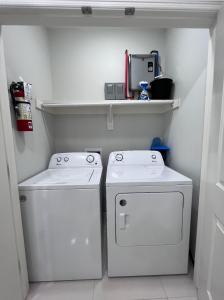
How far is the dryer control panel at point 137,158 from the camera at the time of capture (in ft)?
6.84

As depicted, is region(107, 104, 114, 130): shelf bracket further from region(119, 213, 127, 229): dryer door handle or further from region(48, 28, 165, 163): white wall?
region(119, 213, 127, 229): dryer door handle

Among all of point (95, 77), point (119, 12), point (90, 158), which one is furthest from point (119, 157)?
point (119, 12)

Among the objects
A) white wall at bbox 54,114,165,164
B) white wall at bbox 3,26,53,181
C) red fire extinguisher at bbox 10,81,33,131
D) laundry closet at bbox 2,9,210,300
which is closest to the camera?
red fire extinguisher at bbox 10,81,33,131

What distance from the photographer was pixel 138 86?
87.3 inches

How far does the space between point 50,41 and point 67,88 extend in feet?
2.20

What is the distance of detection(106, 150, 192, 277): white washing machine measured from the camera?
1361 millimetres

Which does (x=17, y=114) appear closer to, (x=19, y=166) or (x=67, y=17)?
(x=19, y=166)

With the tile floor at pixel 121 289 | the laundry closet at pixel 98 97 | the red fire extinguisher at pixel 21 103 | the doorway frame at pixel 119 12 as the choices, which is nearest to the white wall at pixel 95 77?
the laundry closet at pixel 98 97

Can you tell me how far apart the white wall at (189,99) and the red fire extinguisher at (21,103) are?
1542 mm

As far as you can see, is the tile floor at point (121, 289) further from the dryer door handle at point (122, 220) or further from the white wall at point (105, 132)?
the white wall at point (105, 132)

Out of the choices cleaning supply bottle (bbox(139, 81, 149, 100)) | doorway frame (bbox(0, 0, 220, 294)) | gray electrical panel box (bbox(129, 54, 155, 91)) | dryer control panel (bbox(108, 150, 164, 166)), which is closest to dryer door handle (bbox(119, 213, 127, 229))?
dryer control panel (bbox(108, 150, 164, 166))

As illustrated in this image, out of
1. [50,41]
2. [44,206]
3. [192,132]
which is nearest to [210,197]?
[192,132]

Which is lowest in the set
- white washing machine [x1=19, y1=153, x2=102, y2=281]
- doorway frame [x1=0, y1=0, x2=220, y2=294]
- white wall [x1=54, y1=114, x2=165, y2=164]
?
white washing machine [x1=19, y1=153, x2=102, y2=281]

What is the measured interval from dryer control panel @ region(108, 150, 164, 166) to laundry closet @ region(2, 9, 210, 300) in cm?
23
